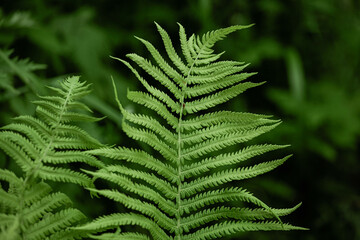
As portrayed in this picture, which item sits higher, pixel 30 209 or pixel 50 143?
pixel 50 143

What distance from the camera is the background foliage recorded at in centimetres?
289

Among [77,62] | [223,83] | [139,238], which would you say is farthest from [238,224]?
[77,62]

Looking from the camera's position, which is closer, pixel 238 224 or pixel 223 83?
pixel 238 224

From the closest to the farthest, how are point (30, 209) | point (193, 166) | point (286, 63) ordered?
point (30, 209) < point (193, 166) < point (286, 63)

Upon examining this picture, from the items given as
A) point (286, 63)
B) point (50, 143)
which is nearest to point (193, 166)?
point (50, 143)

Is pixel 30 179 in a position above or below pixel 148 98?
below

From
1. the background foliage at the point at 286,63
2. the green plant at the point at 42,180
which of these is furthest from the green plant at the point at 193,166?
the background foliage at the point at 286,63

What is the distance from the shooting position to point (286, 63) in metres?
4.15

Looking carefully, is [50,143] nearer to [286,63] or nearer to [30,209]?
[30,209]

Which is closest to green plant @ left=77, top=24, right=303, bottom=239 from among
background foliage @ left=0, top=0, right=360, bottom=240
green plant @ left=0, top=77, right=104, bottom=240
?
green plant @ left=0, top=77, right=104, bottom=240

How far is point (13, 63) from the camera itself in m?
1.74

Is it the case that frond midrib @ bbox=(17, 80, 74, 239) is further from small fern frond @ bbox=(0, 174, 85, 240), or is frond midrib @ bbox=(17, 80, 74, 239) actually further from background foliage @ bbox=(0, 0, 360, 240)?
background foliage @ bbox=(0, 0, 360, 240)

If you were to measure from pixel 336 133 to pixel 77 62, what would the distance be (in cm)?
275

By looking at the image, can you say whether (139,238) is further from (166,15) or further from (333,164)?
(333,164)
